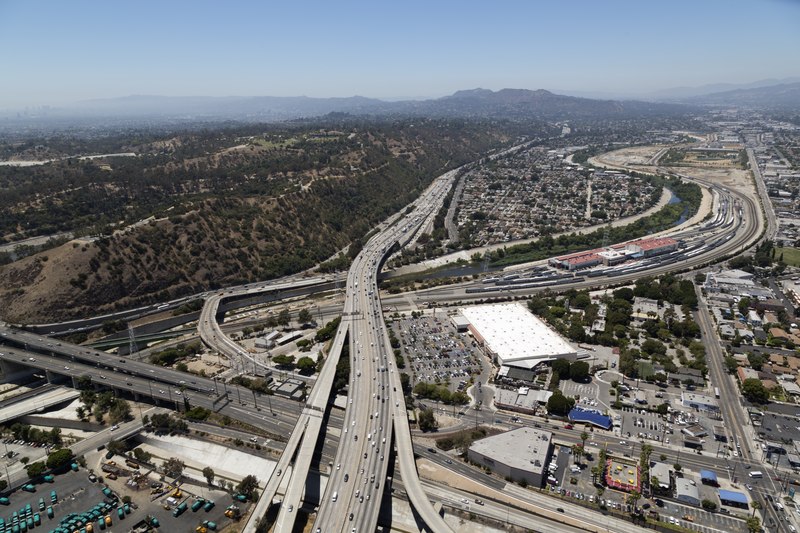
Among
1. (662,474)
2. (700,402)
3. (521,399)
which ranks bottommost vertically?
(662,474)

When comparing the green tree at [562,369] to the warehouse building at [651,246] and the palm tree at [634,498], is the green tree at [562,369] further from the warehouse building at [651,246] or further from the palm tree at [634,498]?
the warehouse building at [651,246]

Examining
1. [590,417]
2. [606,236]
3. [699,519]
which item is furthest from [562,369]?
[606,236]

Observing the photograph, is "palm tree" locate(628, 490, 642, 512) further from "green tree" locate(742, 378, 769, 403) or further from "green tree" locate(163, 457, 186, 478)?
"green tree" locate(163, 457, 186, 478)

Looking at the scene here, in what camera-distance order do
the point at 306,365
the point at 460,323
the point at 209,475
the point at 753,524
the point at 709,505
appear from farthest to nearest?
the point at 460,323
the point at 306,365
the point at 209,475
the point at 709,505
the point at 753,524

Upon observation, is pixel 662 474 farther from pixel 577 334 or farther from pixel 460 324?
pixel 460 324

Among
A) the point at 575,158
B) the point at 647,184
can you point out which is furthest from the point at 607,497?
the point at 575,158
